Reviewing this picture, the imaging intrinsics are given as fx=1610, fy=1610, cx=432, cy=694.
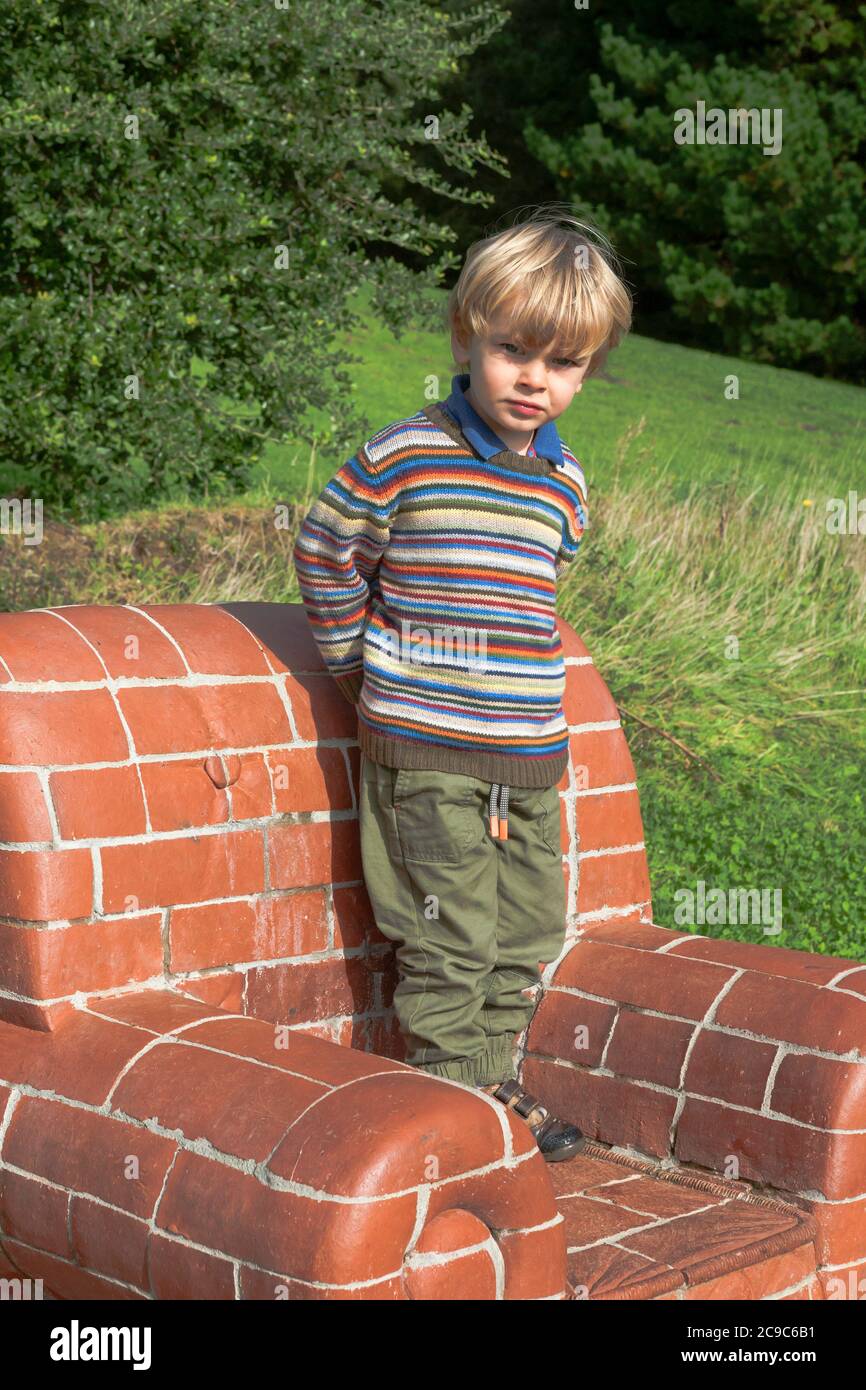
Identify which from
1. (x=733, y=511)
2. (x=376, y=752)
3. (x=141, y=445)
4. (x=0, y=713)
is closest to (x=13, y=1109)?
(x=0, y=713)

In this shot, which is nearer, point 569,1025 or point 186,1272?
point 186,1272

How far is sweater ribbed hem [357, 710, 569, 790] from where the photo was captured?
2412mm

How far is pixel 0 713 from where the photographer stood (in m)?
2.13

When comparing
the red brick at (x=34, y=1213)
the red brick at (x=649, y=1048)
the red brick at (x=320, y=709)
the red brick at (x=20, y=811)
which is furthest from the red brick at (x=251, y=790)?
the red brick at (x=649, y=1048)

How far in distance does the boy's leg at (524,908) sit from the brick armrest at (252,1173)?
61cm

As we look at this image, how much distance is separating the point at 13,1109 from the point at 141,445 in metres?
4.62

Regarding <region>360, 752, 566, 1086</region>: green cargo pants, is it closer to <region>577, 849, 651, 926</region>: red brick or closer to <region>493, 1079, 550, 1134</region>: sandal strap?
<region>493, 1079, 550, 1134</region>: sandal strap

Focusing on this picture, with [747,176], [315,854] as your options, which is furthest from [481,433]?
[747,176]

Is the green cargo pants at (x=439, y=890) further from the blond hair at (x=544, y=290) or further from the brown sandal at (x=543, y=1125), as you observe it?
Result: the blond hair at (x=544, y=290)

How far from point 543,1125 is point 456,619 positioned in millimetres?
841

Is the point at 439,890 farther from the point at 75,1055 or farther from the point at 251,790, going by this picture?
the point at 75,1055

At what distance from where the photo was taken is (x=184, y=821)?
2.27m

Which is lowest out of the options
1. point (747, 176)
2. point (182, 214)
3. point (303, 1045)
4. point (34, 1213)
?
point (34, 1213)
